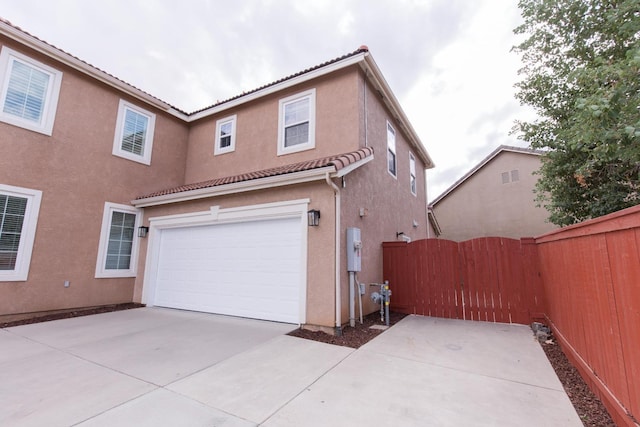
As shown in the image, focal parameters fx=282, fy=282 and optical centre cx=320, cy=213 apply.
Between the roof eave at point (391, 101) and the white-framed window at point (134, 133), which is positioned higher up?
the roof eave at point (391, 101)

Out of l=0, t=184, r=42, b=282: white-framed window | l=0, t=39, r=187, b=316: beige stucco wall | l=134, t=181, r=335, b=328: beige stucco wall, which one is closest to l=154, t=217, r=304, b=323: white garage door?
l=134, t=181, r=335, b=328: beige stucco wall

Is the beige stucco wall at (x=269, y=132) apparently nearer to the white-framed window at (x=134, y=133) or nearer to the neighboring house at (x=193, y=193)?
the neighboring house at (x=193, y=193)

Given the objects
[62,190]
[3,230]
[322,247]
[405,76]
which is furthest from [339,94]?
[3,230]

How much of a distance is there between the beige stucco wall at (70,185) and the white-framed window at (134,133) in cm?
19

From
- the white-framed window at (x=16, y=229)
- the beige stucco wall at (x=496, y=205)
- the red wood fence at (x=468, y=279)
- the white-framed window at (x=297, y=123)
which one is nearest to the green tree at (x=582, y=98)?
the red wood fence at (x=468, y=279)

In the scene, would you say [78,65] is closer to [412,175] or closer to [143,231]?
[143,231]

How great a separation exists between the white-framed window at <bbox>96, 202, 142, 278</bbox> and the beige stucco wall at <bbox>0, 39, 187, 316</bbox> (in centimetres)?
17

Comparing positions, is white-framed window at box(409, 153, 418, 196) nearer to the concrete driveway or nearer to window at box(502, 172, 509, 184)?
the concrete driveway

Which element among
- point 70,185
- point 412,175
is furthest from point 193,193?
point 412,175

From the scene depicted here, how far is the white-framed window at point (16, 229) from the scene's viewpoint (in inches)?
253

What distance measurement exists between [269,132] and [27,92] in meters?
5.92

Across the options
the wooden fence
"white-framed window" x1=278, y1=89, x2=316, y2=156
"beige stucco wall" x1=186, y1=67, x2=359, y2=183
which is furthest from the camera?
"white-framed window" x1=278, y1=89, x2=316, y2=156

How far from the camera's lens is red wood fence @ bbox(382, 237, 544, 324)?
6645mm

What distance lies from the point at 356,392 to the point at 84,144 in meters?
9.19
